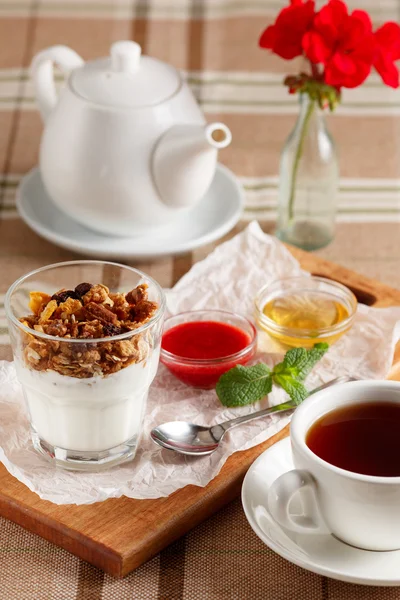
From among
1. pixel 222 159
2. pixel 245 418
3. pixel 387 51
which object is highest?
pixel 387 51

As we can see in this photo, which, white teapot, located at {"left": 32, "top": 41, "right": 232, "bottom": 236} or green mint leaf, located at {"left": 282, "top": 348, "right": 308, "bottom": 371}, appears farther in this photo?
white teapot, located at {"left": 32, "top": 41, "right": 232, "bottom": 236}

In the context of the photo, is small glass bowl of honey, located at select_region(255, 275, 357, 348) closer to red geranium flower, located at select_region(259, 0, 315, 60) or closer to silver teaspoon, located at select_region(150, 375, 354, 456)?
silver teaspoon, located at select_region(150, 375, 354, 456)

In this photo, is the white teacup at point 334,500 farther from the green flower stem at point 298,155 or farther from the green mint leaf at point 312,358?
the green flower stem at point 298,155

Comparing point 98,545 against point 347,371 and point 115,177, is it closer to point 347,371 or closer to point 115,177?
point 347,371

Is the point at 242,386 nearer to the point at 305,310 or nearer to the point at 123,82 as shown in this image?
the point at 305,310

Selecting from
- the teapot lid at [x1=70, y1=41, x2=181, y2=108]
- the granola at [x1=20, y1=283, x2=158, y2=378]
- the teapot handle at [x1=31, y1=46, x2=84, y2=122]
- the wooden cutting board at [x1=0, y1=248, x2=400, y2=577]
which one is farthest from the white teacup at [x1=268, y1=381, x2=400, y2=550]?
the teapot handle at [x1=31, y1=46, x2=84, y2=122]

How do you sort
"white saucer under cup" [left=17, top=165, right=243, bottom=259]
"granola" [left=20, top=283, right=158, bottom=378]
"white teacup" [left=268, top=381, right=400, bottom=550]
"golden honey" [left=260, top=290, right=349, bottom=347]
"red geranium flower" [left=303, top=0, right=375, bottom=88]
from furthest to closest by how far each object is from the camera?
"white saucer under cup" [left=17, top=165, right=243, bottom=259] < "red geranium flower" [left=303, top=0, right=375, bottom=88] < "golden honey" [left=260, top=290, right=349, bottom=347] < "granola" [left=20, top=283, right=158, bottom=378] < "white teacup" [left=268, top=381, right=400, bottom=550]

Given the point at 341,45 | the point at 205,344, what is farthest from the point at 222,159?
the point at 205,344
